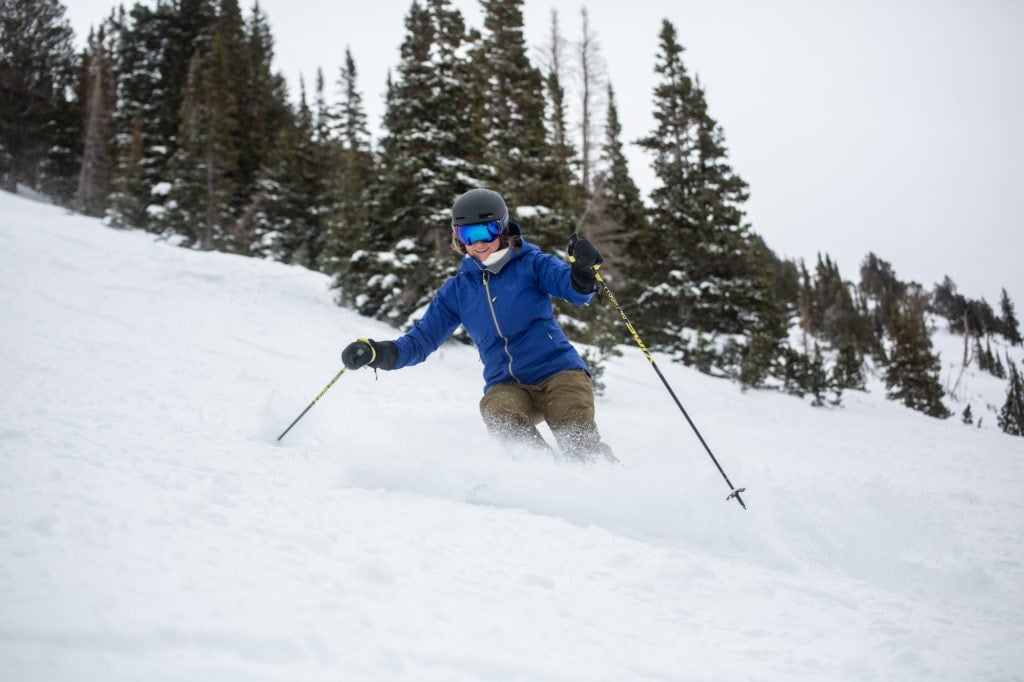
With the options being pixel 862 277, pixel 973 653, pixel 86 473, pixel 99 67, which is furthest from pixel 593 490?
pixel 862 277

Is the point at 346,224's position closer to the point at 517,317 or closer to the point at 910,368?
the point at 517,317

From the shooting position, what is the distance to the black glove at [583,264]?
144 inches

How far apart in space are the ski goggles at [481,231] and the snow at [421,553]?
1.53 meters

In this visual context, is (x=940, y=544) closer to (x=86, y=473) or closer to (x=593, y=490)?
(x=593, y=490)

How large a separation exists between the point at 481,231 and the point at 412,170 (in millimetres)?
8357

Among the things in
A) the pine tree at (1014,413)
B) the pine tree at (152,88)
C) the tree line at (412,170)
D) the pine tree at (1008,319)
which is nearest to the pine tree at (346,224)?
the tree line at (412,170)

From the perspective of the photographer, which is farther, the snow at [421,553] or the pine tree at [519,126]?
the pine tree at [519,126]

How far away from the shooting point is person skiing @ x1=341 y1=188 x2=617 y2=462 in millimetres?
3990

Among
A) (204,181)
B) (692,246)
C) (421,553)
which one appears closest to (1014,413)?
(692,246)

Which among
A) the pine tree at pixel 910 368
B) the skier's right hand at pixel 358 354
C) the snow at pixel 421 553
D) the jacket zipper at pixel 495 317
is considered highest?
the pine tree at pixel 910 368

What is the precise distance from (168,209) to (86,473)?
25627 mm

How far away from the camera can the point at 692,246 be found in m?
19.0

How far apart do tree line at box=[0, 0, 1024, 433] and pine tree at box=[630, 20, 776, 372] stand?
0.23ft

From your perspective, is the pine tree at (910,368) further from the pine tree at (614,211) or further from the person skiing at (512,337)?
the person skiing at (512,337)
